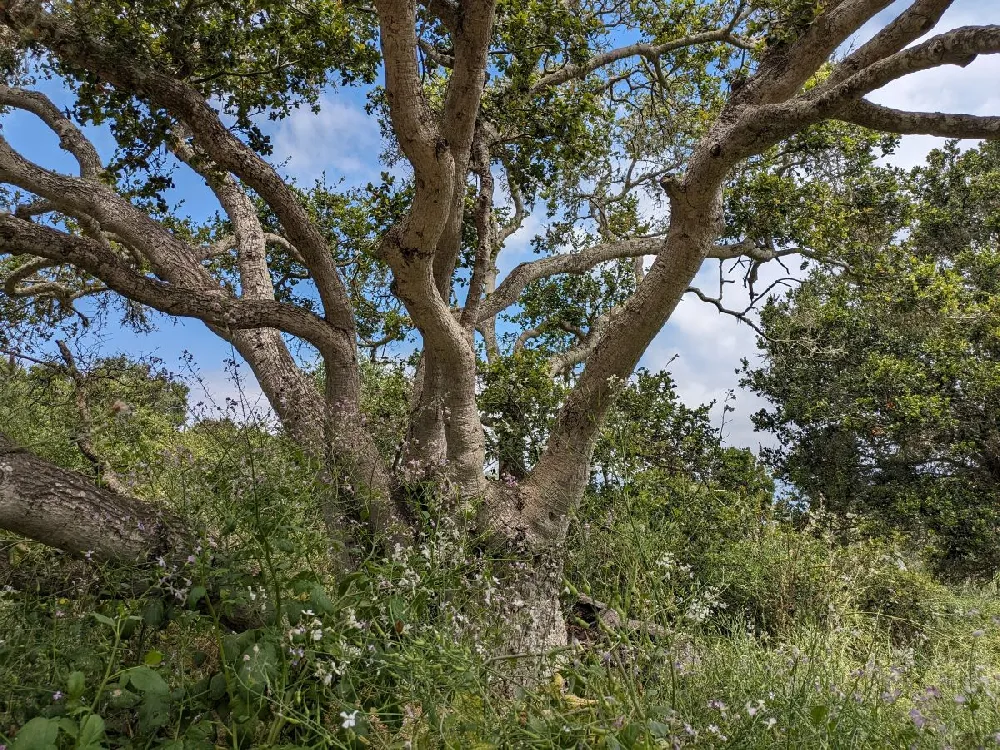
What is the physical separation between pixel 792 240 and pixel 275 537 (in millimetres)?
7658

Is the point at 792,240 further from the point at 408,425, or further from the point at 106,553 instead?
the point at 106,553

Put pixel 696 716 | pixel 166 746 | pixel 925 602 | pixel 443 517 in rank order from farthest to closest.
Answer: pixel 925 602
pixel 443 517
pixel 696 716
pixel 166 746

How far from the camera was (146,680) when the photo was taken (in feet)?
7.63

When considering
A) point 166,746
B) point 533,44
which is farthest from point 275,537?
point 533,44

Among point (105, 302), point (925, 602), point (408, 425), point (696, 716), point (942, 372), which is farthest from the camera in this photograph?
point (942, 372)

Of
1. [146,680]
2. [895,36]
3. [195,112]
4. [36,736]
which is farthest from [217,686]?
[895,36]

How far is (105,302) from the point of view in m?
9.65

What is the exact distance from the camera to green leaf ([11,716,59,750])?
1962mm

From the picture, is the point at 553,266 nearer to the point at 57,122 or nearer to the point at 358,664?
the point at 57,122

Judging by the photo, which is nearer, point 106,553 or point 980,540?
point 106,553

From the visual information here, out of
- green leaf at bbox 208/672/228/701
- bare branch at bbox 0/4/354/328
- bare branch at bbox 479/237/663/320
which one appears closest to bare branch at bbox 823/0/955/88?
bare branch at bbox 479/237/663/320

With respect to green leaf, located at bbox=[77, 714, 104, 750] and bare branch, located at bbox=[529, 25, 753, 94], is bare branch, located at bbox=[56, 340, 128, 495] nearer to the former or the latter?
green leaf, located at bbox=[77, 714, 104, 750]

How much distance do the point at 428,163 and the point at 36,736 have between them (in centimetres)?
385

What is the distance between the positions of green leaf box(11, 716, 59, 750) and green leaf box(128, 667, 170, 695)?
0.29 m
